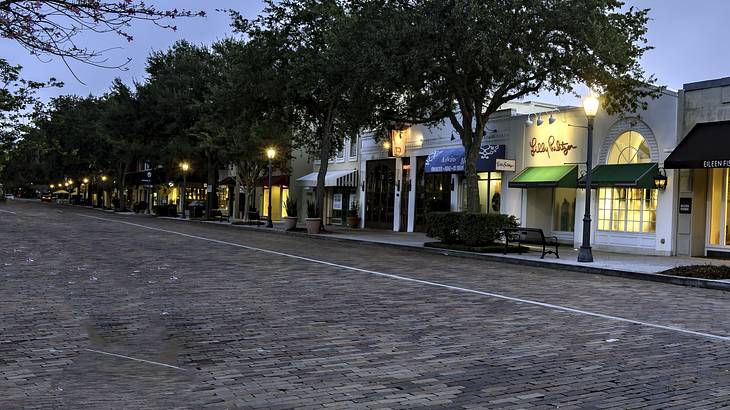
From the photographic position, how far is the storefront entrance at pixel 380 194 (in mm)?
35500

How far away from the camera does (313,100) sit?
103ft

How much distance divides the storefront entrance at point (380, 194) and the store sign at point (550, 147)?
10.7 meters

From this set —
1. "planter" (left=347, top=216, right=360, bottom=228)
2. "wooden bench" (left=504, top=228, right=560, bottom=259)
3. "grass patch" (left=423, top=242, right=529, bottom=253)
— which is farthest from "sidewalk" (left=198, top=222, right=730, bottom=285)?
"planter" (left=347, top=216, right=360, bottom=228)

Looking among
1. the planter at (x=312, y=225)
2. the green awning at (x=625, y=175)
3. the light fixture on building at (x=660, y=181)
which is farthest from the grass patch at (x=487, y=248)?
the planter at (x=312, y=225)

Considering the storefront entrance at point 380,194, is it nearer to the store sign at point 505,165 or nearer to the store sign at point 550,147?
the store sign at point 505,165

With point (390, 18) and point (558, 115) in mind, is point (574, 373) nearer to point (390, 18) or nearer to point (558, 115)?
point (390, 18)

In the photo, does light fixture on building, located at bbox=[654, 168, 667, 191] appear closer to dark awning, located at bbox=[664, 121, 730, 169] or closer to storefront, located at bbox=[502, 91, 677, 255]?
storefront, located at bbox=[502, 91, 677, 255]

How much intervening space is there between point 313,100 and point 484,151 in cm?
893

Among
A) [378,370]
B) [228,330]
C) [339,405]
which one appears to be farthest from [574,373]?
[228,330]

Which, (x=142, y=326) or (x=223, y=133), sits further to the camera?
(x=223, y=133)

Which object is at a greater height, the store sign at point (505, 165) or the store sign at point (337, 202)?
the store sign at point (505, 165)

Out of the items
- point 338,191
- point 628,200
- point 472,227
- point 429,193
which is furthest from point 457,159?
point 338,191

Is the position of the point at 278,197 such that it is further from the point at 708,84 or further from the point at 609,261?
the point at 708,84

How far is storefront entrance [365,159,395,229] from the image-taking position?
1398 inches
